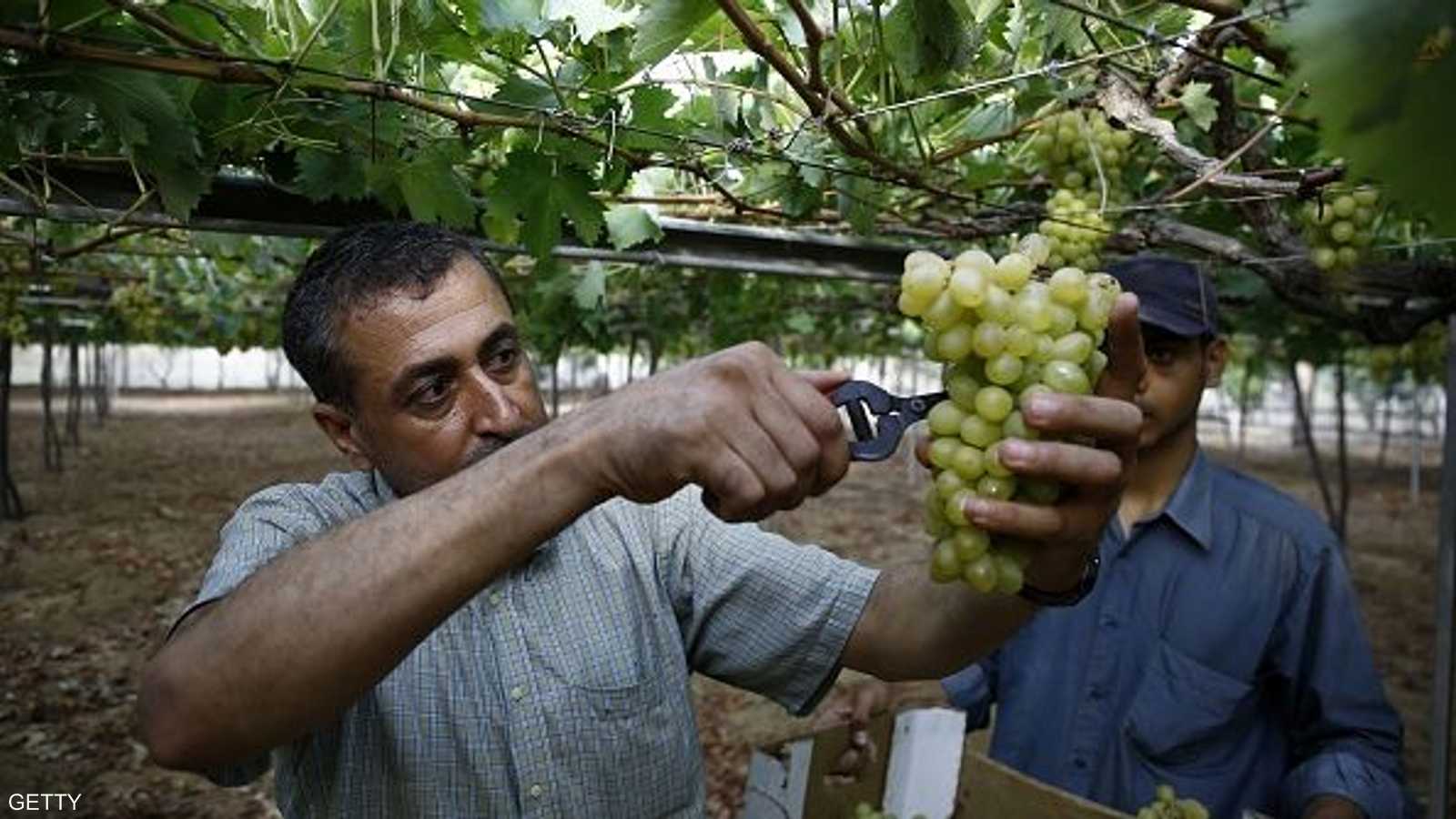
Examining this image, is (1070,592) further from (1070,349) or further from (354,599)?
(354,599)

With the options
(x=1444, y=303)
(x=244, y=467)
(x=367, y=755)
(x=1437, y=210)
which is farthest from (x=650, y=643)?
(x=244, y=467)

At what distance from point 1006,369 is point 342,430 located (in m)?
1.38

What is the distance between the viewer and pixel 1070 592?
53.3 inches

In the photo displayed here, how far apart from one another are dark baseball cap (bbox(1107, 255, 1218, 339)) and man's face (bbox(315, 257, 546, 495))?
158cm

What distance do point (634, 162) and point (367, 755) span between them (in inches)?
48.6

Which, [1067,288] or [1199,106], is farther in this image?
[1199,106]

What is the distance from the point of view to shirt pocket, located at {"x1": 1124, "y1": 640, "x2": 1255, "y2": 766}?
2.60 m

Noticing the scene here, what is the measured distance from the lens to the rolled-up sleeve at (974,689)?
3.00m

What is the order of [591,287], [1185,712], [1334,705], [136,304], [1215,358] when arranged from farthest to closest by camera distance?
[136,304], [591,287], [1215,358], [1185,712], [1334,705]

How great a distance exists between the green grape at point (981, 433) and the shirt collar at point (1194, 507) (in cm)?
182

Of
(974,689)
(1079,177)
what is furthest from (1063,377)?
(974,689)

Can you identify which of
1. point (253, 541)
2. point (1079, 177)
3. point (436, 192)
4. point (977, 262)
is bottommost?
point (253, 541)

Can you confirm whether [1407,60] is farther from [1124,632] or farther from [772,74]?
[1124,632]

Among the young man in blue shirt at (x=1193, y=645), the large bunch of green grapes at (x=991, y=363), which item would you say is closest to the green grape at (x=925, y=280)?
the large bunch of green grapes at (x=991, y=363)
